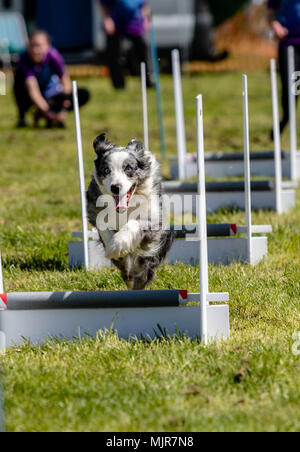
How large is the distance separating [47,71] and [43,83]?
183mm

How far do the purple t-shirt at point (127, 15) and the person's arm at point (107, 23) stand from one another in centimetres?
6

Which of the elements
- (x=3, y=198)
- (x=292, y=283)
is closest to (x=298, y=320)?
(x=292, y=283)

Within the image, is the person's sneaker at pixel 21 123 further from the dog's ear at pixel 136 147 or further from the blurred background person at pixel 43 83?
the dog's ear at pixel 136 147

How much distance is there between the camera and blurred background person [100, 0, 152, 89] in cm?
1312

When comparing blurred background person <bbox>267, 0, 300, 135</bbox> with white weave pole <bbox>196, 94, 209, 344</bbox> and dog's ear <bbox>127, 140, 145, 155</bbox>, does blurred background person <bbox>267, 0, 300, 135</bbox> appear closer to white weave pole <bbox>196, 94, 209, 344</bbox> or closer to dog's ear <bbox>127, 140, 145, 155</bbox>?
dog's ear <bbox>127, 140, 145, 155</bbox>

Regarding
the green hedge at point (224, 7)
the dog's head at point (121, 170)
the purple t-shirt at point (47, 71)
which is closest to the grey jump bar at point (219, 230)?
the dog's head at point (121, 170)

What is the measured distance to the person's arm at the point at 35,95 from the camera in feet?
35.4

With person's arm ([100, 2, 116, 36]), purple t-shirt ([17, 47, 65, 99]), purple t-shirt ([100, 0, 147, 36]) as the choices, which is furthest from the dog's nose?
person's arm ([100, 2, 116, 36])

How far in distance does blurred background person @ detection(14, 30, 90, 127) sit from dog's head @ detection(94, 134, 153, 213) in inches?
270

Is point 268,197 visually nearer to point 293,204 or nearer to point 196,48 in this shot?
point 293,204

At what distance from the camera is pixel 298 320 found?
3.74m

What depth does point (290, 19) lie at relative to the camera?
25.1 ft

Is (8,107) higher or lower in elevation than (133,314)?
higher
